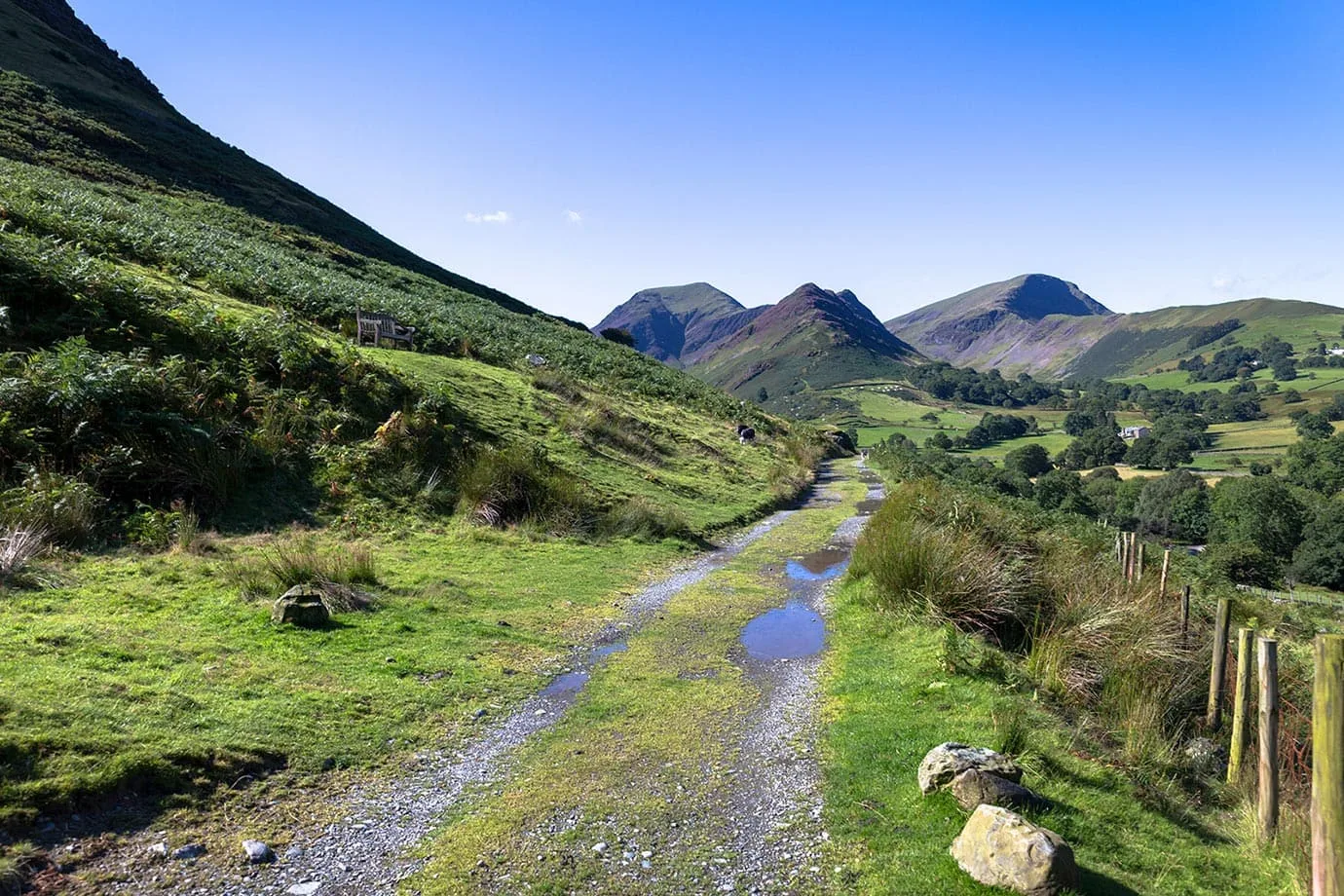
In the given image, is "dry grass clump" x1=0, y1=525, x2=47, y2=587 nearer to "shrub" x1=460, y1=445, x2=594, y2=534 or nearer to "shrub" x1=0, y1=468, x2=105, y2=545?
"shrub" x1=0, y1=468, x2=105, y2=545

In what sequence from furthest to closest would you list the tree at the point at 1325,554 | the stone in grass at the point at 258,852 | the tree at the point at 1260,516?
the tree at the point at 1260,516
the tree at the point at 1325,554
the stone in grass at the point at 258,852

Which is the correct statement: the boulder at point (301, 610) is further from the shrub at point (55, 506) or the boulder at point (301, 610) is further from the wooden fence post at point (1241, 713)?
the wooden fence post at point (1241, 713)

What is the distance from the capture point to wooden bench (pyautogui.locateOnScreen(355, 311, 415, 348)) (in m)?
24.1

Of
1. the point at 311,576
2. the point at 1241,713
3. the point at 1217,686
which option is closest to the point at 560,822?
Answer: the point at 311,576

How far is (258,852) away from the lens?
16.1ft

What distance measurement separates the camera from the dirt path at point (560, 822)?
477 cm

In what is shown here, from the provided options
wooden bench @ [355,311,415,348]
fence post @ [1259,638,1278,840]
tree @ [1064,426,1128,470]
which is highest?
wooden bench @ [355,311,415,348]

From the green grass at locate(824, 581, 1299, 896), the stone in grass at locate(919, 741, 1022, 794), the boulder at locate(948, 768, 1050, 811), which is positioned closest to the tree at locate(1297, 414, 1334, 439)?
the green grass at locate(824, 581, 1299, 896)

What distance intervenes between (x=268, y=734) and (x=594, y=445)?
17694 mm

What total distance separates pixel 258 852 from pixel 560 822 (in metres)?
2.17

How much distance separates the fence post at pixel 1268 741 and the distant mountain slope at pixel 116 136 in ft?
175

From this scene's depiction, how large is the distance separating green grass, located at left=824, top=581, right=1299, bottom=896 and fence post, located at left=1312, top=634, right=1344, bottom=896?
1.24 m

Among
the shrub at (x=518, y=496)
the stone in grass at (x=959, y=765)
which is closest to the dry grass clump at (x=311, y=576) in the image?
the shrub at (x=518, y=496)

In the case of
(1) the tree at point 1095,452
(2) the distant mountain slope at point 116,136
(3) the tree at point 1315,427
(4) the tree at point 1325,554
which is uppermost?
(2) the distant mountain slope at point 116,136
